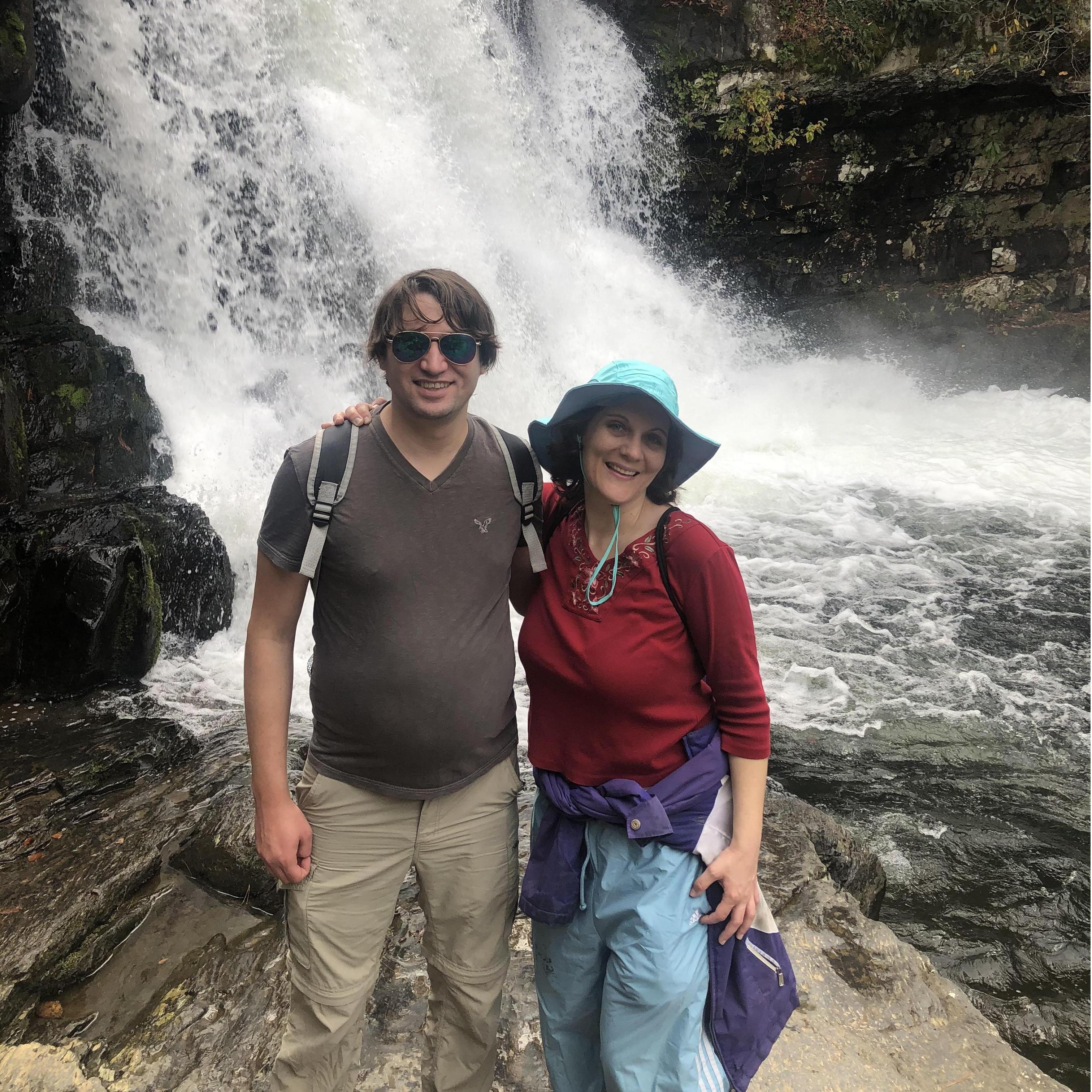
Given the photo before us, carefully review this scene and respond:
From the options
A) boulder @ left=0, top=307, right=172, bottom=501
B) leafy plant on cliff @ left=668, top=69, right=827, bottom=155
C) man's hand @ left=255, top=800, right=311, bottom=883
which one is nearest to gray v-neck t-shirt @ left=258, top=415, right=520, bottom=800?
man's hand @ left=255, top=800, right=311, bottom=883

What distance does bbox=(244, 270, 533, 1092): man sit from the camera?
174cm

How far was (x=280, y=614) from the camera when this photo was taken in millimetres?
1749

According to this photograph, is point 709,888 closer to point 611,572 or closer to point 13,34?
point 611,572

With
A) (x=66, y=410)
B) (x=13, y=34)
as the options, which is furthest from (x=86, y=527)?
(x=13, y=34)

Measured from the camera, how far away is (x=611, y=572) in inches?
68.2

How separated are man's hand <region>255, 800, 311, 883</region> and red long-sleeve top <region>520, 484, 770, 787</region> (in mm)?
541

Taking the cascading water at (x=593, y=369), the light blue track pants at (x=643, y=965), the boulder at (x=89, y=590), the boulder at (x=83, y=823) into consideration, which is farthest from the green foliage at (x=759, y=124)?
the light blue track pants at (x=643, y=965)

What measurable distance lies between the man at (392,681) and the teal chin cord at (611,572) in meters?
0.24

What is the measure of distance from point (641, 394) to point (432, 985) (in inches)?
59.0

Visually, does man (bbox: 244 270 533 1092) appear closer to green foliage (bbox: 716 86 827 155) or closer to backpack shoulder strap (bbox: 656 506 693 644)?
backpack shoulder strap (bbox: 656 506 693 644)

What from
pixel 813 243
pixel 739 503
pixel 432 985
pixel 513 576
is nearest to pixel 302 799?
pixel 432 985

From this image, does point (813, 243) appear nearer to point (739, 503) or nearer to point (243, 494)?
point (739, 503)

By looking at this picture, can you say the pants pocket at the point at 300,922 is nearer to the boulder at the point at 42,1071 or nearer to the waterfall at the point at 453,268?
the boulder at the point at 42,1071

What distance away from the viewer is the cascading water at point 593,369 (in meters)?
4.37
